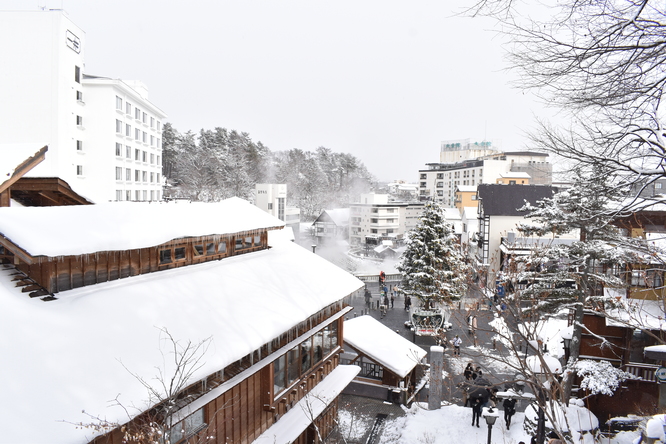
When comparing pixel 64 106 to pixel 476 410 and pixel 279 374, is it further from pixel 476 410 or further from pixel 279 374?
pixel 476 410

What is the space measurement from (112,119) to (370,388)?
102ft

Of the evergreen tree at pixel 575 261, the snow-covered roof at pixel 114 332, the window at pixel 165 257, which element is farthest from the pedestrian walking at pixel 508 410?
the window at pixel 165 257

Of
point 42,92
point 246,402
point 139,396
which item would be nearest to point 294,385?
point 246,402

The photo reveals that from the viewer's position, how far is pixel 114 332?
6.38m

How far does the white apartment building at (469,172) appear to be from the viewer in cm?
7712

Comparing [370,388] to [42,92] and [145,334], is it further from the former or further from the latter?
[42,92]

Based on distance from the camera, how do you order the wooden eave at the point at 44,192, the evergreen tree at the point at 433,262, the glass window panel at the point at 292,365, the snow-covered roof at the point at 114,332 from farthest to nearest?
1. the evergreen tree at the point at 433,262
2. the glass window panel at the point at 292,365
3. the wooden eave at the point at 44,192
4. the snow-covered roof at the point at 114,332

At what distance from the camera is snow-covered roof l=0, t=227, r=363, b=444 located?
4754 millimetres

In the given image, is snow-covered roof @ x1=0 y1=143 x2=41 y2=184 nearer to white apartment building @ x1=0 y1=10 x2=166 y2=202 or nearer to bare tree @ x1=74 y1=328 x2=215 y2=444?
bare tree @ x1=74 y1=328 x2=215 y2=444

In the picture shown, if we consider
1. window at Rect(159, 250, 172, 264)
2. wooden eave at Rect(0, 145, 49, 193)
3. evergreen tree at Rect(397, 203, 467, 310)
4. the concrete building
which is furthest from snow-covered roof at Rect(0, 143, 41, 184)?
the concrete building

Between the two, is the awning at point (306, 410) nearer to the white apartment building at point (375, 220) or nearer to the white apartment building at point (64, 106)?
the white apartment building at point (64, 106)

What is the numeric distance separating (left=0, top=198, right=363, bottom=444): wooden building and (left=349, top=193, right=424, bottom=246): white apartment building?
57.6 metres

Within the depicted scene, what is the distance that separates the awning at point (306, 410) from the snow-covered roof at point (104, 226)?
495cm

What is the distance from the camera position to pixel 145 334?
21.9ft
